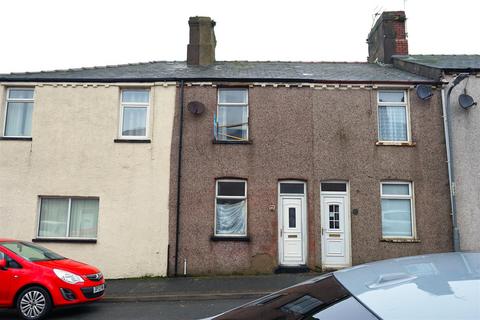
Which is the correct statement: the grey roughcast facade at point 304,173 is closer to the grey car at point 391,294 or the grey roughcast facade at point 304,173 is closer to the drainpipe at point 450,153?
the drainpipe at point 450,153

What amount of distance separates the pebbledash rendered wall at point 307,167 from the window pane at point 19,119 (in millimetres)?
4758

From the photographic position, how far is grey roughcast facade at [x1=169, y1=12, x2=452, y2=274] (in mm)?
11438

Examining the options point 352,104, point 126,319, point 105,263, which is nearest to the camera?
point 126,319

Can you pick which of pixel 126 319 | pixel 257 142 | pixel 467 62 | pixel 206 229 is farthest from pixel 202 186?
pixel 467 62

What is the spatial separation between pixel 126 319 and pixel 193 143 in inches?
232

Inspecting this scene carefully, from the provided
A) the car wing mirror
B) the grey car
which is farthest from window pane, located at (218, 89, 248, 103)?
the grey car

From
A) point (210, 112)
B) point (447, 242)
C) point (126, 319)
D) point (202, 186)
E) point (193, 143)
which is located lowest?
point (126, 319)

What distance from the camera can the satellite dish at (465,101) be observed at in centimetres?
1186

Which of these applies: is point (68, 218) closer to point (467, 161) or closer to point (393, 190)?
point (393, 190)

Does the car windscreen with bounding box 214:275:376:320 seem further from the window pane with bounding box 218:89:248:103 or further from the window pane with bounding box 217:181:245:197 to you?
the window pane with bounding box 218:89:248:103

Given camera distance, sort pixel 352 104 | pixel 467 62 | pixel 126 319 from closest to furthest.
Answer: pixel 126 319 → pixel 352 104 → pixel 467 62

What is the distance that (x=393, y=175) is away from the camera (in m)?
11.7

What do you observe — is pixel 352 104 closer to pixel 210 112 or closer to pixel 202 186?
pixel 210 112

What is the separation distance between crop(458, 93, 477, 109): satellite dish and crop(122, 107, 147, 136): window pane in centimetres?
976
